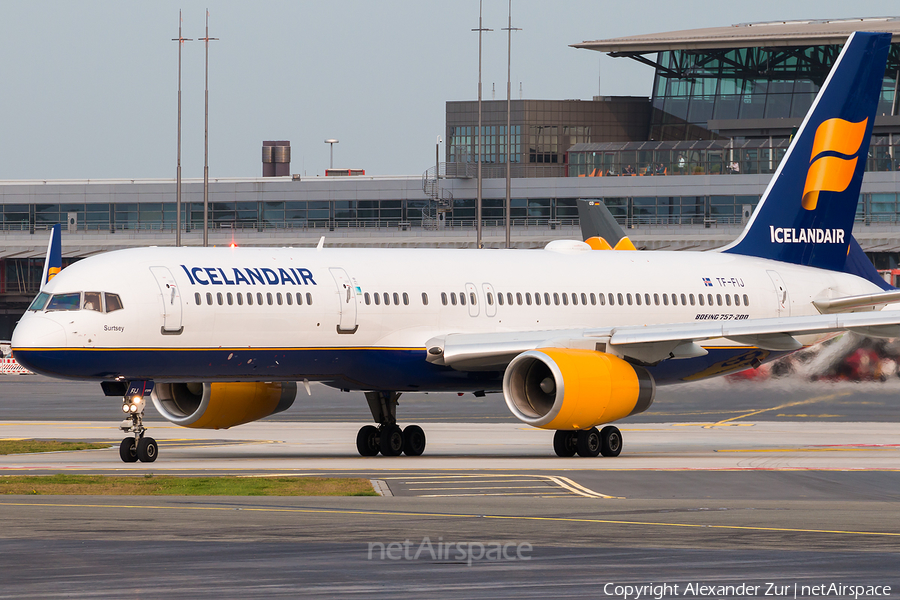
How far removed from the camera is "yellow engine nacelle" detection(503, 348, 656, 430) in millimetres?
29109

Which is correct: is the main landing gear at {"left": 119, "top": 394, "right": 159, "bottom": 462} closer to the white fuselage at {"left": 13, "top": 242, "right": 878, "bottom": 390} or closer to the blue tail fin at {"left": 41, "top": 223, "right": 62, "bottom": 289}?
the white fuselage at {"left": 13, "top": 242, "right": 878, "bottom": 390}

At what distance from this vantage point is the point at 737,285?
122ft

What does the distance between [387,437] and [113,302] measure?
23.4ft

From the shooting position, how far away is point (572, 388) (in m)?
29.0

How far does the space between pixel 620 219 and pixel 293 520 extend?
9017cm

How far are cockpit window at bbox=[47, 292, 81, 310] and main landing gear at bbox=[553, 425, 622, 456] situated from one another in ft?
34.4

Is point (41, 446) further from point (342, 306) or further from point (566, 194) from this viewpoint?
point (566, 194)

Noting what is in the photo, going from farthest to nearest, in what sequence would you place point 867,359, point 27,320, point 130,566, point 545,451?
point 867,359, point 545,451, point 27,320, point 130,566

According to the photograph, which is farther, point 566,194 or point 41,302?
→ point 566,194

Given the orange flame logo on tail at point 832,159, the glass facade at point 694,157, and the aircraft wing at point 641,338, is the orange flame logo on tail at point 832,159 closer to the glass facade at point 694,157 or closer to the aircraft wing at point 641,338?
the aircraft wing at point 641,338

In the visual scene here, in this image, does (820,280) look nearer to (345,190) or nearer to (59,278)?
(59,278)

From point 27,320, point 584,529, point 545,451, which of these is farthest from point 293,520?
point 545,451

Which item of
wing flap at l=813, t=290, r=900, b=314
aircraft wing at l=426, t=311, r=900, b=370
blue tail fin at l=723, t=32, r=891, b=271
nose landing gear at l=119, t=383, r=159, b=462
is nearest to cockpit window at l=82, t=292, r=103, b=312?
nose landing gear at l=119, t=383, r=159, b=462

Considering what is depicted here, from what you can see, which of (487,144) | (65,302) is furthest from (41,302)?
(487,144)
